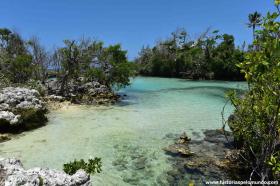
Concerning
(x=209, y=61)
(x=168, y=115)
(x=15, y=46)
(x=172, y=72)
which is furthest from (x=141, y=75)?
(x=168, y=115)

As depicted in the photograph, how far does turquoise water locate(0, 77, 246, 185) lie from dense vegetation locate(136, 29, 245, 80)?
3310 centimetres

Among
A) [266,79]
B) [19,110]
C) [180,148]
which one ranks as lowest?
[180,148]

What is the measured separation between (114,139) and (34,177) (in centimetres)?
711

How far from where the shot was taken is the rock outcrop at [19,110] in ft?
41.8

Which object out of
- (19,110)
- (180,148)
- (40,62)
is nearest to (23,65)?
(40,62)

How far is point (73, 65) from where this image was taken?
22.8 m

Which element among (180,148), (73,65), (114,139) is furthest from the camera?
(73,65)

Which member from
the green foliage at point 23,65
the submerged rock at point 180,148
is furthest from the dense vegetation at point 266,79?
the green foliage at point 23,65

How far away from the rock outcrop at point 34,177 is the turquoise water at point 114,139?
260 centimetres

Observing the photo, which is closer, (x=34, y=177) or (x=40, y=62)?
(x=34, y=177)

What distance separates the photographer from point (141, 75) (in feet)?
212

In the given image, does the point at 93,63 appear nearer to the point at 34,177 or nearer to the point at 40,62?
the point at 40,62

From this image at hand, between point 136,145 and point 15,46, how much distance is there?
28.4 m

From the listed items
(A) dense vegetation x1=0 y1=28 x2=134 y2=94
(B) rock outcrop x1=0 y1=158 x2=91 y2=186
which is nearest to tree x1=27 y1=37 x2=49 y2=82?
(A) dense vegetation x1=0 y1=28 x2=134 y2=94
